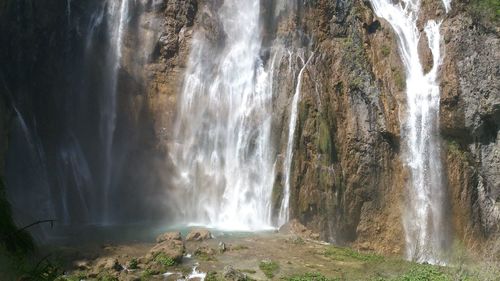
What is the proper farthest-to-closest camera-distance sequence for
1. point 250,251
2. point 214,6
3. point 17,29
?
1. point 214,6
2. point 17,29
3. point 250,251

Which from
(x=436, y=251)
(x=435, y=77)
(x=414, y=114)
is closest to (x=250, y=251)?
(x=436, y=251)

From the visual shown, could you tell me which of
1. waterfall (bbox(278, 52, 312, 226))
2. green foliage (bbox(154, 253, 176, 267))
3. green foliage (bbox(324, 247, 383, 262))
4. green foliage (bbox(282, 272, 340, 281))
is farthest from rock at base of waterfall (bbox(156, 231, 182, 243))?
waterfall (bbox(278, 52, 312, 226))

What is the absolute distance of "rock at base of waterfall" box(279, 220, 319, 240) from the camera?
24.1m

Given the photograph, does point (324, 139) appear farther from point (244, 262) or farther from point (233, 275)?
point (233, 275)

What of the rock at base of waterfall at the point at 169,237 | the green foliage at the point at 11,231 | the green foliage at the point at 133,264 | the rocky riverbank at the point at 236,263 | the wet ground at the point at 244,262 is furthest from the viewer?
the rock at base of waterfall at the point at 169,237

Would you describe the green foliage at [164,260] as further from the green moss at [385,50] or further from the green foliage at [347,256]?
the green moss at [385,50]

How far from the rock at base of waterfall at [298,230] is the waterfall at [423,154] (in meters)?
5.44

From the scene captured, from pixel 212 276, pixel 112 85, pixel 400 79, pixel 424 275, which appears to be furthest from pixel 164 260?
pixel 400 79

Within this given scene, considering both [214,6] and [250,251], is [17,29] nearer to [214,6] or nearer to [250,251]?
[214,6]

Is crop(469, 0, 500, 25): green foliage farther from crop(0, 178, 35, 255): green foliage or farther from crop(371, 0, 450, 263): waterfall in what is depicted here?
→ crop(0, 178, 35, 255): green foliage

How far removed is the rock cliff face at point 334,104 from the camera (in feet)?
87.6

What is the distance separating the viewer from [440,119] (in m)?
27.7

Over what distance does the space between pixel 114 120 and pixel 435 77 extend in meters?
17.8

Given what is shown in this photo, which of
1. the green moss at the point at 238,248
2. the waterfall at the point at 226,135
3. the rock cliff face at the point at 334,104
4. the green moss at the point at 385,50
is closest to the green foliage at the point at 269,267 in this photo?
the green moss at the point at 238,248
